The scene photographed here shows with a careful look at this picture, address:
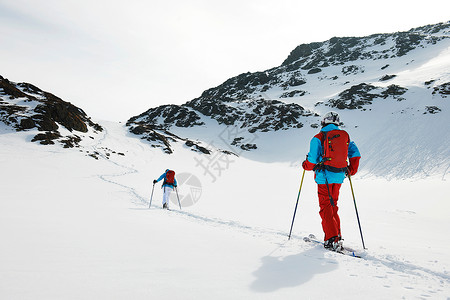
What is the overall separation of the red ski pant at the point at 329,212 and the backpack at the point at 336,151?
336 millimetres

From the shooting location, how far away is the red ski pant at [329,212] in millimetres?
4010

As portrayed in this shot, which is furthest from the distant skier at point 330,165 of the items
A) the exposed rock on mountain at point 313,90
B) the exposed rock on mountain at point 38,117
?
the exposed rock on mountain at point 313,90

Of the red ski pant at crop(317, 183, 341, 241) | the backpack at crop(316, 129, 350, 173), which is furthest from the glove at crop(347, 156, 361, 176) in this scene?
the red ski pant at crop(317, 183, 341, 241)

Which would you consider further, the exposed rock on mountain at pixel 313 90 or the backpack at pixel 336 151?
the exposed rock on mountain at pixel 313 90

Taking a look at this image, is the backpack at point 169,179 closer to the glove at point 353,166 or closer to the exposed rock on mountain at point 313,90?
the glove at point 353,166

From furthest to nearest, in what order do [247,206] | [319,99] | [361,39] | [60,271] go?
[361,39], [319,99], [247,206], [60,271]

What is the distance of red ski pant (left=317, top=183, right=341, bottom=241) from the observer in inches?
158

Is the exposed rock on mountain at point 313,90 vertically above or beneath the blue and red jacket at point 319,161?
above

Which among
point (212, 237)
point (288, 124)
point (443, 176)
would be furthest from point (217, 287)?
point (288, 124)

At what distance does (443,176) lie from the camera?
16797mm

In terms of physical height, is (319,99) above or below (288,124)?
above

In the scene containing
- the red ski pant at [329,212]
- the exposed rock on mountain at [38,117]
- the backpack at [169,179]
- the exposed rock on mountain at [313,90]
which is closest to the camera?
the red ski pant at [329,212]

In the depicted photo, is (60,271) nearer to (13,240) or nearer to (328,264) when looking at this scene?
(13,240)

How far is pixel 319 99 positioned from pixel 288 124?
47.4 ft
